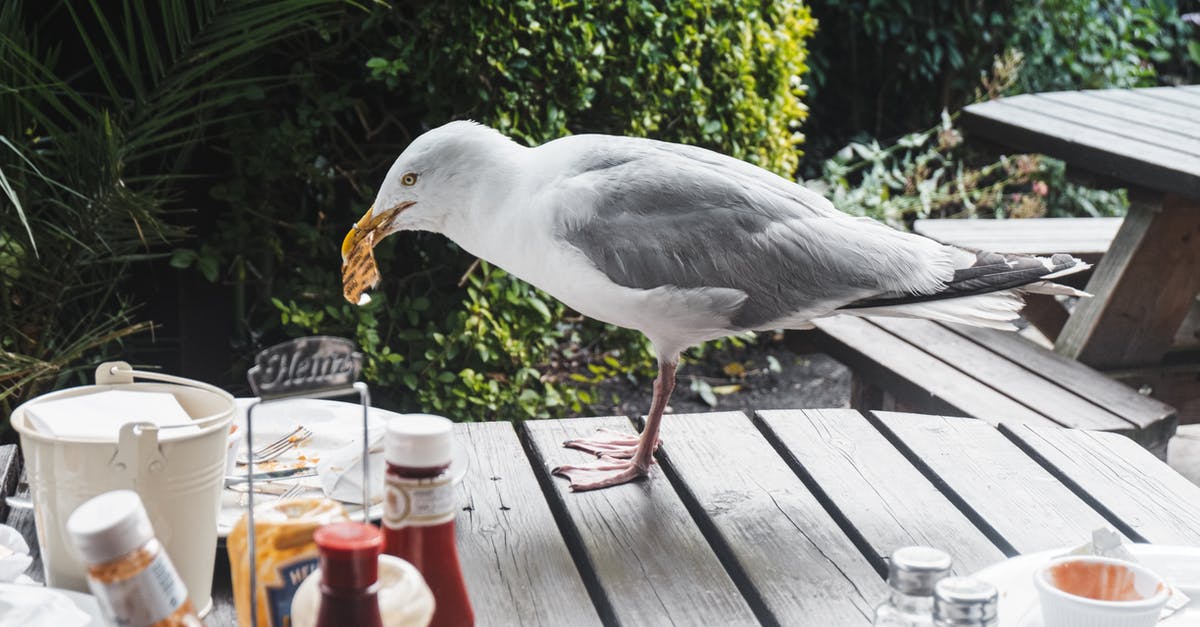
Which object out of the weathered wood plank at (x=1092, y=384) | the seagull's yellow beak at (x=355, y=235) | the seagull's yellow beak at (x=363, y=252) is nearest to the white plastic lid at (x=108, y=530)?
the seagull's yellow beak at (x=363, y=252)

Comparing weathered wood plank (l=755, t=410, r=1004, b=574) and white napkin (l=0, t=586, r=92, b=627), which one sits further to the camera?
weathered wood plank (l=755, t=410, r=1004, b=574)

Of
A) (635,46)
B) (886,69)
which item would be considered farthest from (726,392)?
(886,69)

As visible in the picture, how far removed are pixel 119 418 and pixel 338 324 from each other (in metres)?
2.10

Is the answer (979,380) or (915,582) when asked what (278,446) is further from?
(979,380)

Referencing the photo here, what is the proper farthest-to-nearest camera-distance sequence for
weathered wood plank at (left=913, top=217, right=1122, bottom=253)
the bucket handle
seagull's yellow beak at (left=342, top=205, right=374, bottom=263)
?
weathered wood plank at (left=913, top=217, right=1122, bottom=253)
seagull's yellow beak at (left=342, top=205, right=374, bottom=263)
the bucket handle

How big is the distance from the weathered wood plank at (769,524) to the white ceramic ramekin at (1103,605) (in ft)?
0.83

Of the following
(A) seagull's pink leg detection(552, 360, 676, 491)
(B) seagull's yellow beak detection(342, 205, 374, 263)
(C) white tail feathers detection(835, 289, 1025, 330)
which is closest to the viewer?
(A) seagull's pink leg detection(552, 360, 676, 491)

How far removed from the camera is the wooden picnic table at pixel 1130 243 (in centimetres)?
321

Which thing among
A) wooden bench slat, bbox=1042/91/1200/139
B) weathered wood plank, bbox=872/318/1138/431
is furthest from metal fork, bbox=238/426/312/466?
wooden bench slat, bbox=1042/91/1200/139

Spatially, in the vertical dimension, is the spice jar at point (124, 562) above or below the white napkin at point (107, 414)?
above

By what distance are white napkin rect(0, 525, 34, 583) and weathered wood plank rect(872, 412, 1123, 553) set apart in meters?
1.10

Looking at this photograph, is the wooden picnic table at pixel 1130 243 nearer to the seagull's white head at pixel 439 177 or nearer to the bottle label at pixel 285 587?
the seagull's white head at pixel 439 177

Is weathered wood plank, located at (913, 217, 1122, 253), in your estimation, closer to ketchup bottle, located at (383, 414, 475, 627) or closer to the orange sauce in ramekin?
the orange sauce in ramekin

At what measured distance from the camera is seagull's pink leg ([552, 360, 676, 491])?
68.2 inches
